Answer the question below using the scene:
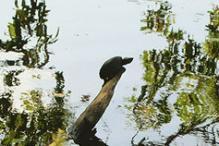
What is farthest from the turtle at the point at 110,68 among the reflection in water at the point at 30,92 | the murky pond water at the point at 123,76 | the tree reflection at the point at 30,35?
the tree reflection at the point at 30,35

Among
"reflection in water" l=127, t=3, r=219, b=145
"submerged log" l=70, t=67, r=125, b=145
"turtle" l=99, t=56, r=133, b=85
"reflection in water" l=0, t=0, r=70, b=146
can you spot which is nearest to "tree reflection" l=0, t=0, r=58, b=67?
"reflection in water" l=0, t=0, r=70, b=146

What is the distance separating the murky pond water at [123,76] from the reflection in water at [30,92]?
0.03ft

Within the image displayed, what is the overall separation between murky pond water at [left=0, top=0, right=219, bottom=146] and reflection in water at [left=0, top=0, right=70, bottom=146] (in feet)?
0.03

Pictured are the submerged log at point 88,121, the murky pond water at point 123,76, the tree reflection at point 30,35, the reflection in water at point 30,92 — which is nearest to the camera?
the submerged log at point 88,121

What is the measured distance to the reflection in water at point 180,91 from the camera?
5.03 meters

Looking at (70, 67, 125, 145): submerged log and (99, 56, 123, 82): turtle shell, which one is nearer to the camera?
(70, 67, 125, 145): submerged log

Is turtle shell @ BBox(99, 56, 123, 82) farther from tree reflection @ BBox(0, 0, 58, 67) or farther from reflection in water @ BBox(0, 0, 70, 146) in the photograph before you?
tree reflection @ BBox(0, 0, 58, 67)

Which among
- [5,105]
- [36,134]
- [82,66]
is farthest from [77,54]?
[36,134]

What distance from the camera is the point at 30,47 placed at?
7102 mm

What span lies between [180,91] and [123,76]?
0.85 m

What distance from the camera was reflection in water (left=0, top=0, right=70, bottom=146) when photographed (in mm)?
4598

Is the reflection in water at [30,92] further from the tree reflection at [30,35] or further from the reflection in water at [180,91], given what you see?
the reflection in water at [180,91]

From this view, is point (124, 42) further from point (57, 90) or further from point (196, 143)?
point (196, 143)

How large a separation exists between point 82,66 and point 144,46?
4.14ft
